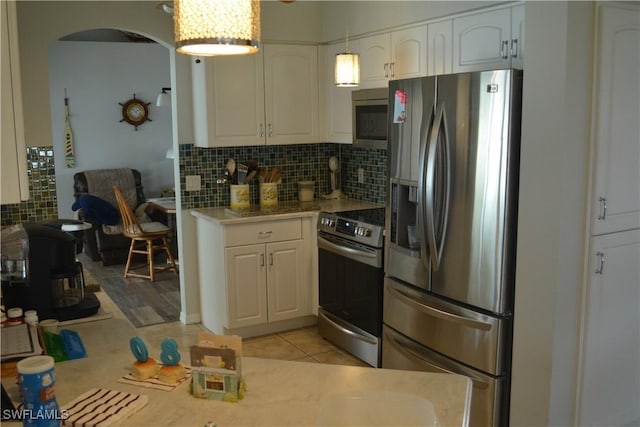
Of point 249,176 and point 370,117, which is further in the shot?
point 249,176

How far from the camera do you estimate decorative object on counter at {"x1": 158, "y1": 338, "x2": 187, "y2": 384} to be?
172 centimetres

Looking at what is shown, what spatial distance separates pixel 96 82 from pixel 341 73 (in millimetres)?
4619

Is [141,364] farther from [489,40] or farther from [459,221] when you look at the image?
[489,40]

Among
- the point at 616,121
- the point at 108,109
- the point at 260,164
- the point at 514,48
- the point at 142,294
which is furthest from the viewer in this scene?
the point at 108,109

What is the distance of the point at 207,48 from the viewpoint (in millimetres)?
1622

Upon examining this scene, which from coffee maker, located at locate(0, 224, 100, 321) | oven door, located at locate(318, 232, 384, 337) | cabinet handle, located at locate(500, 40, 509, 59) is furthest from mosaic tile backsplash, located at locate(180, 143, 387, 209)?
coffee maker, located at locate(0, 224, 100, 321)

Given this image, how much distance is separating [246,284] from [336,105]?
4.97 feet

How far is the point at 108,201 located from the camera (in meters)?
7.21

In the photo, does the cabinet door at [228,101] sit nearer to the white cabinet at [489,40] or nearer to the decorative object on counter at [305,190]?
the decorative object on counter at [305,190]

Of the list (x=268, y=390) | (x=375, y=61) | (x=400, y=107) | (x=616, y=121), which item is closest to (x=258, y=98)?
(x=375, y=61)

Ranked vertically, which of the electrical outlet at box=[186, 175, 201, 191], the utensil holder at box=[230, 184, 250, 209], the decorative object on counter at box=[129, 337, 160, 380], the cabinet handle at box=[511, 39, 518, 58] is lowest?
the decorative object on counter at box=[129, 337, 160, 380]

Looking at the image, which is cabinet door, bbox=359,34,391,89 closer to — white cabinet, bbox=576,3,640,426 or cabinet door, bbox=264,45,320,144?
cabinet door, bbox=264,45,320,144

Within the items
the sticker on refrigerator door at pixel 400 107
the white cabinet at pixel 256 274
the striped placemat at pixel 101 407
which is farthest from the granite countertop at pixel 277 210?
the striped placemat at pixel 101 407

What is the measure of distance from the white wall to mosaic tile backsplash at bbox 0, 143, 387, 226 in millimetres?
3383
